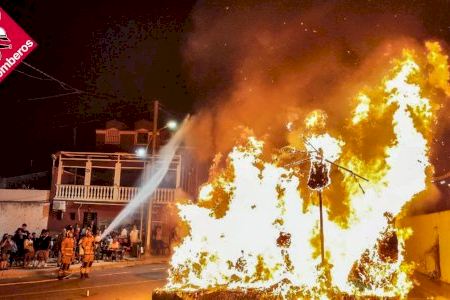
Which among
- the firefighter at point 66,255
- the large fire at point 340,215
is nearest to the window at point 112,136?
the firefighter at point 66,255

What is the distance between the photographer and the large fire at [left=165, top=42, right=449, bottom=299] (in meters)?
9.39

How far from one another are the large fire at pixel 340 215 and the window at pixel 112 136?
2651 centimetres

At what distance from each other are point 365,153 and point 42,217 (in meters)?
25.5

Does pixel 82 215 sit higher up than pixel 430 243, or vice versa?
pixel 82 215

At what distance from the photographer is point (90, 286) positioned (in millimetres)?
14164

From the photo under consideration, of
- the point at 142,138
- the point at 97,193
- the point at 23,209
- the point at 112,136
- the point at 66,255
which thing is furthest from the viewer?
the point at 112,136

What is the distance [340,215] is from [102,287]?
796 centimetres

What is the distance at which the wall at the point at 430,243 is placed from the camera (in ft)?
54.3

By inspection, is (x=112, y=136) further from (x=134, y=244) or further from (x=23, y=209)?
(x=134, y=244)

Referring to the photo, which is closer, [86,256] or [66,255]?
[66,255]

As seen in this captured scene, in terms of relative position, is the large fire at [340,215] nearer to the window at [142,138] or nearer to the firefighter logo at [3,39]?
the firefighter logo at [3,39]

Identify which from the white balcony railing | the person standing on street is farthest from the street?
the white balcony railing

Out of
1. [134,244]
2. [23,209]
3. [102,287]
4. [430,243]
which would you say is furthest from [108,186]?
[430,243]

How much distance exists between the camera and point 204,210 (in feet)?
37.4
